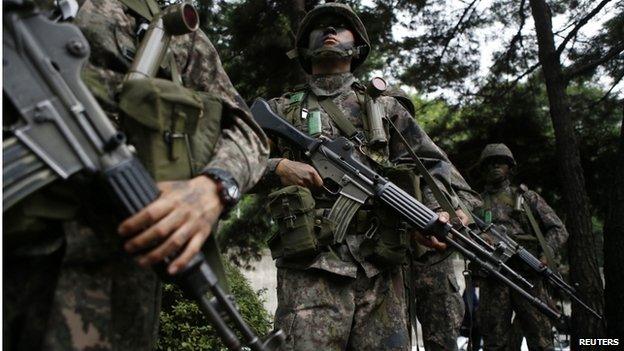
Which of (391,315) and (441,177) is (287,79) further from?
(391,315)

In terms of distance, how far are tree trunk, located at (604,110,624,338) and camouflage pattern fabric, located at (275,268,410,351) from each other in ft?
9.28

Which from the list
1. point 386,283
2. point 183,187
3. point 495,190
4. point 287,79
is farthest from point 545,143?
point 183,187

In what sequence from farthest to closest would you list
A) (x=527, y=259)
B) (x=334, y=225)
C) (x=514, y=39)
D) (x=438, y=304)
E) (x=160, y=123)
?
1. (x=514, y=39)
2. (x=527, y=259)
3. (x=438, y=304)
4. (x=334, y=225)
5. (x=160, y=123)

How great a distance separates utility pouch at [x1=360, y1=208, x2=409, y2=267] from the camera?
3646 millimetres

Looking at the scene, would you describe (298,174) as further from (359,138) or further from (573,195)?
(573,195)

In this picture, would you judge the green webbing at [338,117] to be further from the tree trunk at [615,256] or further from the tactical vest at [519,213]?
the tactical vest at [519,213]

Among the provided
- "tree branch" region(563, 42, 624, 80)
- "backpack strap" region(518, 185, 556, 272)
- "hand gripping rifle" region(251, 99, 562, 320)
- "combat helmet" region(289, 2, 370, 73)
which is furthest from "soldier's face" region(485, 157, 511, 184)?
"hand gripping rifle" region(251, 99, 562, 320)

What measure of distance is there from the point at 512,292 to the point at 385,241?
204 inches

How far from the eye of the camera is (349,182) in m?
3.93

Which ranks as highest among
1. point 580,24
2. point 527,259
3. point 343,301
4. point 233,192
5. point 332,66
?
point 580,24

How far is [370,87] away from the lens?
4086 mm

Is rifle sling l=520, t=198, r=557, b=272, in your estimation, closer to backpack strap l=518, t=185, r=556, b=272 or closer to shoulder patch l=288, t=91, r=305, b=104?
backpack strap l=518, t=185, r=556, b=272

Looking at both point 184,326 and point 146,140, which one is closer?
point 146,140

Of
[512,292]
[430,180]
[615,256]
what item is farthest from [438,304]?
[512,292]
